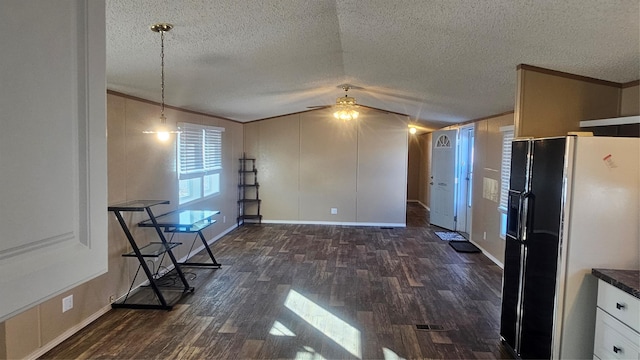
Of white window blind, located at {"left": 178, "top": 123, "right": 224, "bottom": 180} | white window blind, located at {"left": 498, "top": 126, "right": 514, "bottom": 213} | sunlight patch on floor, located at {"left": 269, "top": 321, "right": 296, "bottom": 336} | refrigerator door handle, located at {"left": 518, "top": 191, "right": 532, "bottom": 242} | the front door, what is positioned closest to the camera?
refrigerator door handle, located at {"left": 518, "top": 191, "right": 532, "bottom": 242}

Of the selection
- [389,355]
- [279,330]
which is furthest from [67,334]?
[389,355]

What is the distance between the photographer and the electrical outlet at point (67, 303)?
3149 millimetres

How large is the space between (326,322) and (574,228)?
218cm

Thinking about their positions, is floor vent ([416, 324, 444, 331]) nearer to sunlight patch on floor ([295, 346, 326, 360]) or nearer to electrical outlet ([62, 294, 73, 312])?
sunlight patch on floor ([295, 346, 326, 360])

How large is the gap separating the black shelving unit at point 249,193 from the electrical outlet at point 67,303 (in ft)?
16.8

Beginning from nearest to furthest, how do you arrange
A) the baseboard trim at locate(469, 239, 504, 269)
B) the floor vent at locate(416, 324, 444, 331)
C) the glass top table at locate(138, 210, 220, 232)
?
the floor vent at locate(416, 324, 444, 331), the glass top table at locate(138, 210, 220, 232), the baseboard trim at locate(469, 239, 504, 269)

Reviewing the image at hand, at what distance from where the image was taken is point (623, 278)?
2199mm

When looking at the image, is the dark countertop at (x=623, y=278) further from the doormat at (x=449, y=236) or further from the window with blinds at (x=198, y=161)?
the window with blinds at (x=198, y=161)

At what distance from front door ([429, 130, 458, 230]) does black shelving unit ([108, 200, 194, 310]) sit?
5531 millimetres

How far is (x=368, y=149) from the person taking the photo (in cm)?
818

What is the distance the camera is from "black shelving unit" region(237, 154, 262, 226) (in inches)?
329

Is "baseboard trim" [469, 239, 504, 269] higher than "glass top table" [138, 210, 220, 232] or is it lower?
lower

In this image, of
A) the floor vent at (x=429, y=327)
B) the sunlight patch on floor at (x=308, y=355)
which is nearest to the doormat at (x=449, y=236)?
the floor vent at (x=429, y=327)

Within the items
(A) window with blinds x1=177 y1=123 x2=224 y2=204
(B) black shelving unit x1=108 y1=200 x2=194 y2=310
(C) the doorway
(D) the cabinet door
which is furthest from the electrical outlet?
(C) the doorway
